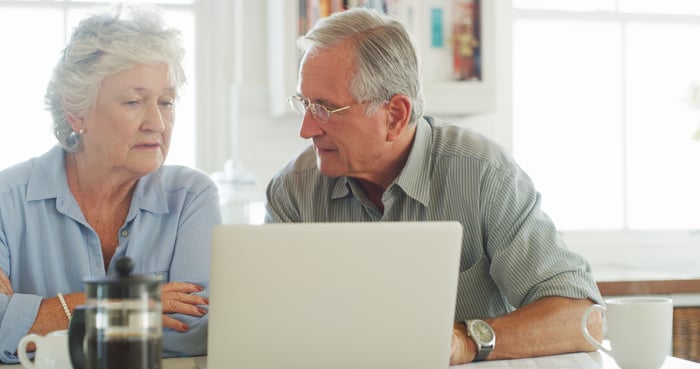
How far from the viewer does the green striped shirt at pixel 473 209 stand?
6.50 ft

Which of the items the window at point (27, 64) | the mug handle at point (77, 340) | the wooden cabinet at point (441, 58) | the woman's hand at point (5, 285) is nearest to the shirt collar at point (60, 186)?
the woman's hand at point (5, 285)

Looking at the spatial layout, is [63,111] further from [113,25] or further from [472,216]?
[472,216]

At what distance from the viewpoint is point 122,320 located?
3.61ft

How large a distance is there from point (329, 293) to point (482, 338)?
47 centimetres

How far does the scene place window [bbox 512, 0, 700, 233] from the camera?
431 cm

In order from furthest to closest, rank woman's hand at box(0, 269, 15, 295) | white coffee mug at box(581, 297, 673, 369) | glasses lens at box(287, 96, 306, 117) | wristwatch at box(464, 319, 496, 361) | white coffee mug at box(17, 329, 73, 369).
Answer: glasses lens at box(287, 96, 306, 117)
woman's hand at box(0, 269, 15, 295)
wristwatch at box(464, 319, 496, 361)
white coffee mug at box(581, 297, 673, 369)
white coffee mug at box(17, 329, 73, 369)

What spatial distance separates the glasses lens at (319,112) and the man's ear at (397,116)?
0.54 feet

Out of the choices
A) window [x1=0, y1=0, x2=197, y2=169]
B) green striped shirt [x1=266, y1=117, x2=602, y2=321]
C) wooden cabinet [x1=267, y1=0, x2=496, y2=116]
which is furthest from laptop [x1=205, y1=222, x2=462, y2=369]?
window [x1=0, y1=0, x2=197, y2=169]

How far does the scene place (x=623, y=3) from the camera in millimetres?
4355

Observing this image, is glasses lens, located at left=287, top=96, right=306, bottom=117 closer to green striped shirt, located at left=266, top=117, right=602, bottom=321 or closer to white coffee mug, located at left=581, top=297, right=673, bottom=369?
green striped shirt, located at left=266, top=117, right=602, bottom=321

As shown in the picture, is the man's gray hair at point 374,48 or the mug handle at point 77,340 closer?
the mug handle at point 77,340

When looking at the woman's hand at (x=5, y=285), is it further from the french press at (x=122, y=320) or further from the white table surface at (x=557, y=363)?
the french press at (x=122, y=320)

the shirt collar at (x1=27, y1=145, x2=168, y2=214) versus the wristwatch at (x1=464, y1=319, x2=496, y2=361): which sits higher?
the shirt collar at (x1=27, y1=145, x2=168, y2=214)

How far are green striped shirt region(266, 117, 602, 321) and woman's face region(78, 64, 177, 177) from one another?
0.35 meters
